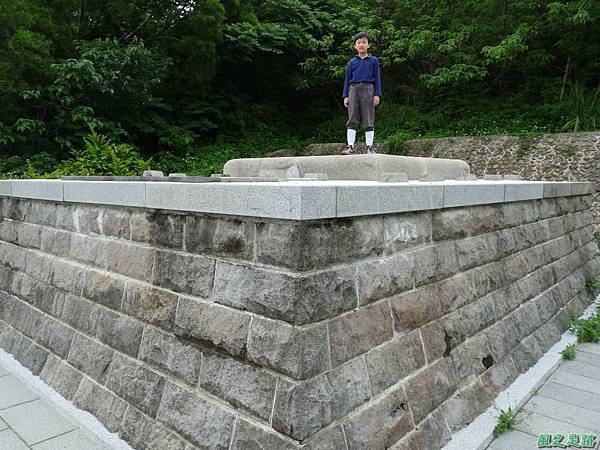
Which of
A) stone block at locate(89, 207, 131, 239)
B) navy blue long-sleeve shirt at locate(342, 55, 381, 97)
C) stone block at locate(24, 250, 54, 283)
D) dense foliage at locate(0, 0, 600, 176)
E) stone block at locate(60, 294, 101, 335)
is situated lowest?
stone block at locate(60, 294, 101, 335)

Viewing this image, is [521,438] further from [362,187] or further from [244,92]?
[244,92]

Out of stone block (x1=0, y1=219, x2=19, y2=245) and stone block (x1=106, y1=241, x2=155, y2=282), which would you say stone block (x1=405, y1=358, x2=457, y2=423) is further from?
stone block (x1=0, y1=219, x2=19, y2=245)

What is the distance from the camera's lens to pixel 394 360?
7.21ft

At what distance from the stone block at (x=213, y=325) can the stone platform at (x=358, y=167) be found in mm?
2496

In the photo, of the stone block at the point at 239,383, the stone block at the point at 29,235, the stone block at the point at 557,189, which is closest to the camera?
the stone block at the point at 239,383

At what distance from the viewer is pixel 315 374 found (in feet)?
5.78

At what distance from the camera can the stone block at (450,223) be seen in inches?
105

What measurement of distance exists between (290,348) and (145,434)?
1.15 metres

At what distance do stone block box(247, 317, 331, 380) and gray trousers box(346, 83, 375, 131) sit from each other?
4964 millimetres

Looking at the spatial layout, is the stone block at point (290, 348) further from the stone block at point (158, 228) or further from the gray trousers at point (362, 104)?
the gray trousers at point (362, 104)

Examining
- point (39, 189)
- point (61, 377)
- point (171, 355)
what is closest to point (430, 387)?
point (171, 355)

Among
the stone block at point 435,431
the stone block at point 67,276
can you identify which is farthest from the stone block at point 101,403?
the stone block at point 435,431

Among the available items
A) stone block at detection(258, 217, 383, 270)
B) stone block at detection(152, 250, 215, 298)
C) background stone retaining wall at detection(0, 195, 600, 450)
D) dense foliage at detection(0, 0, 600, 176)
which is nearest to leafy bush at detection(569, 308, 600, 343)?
background stone retaining wall at detection(0, 195, 600, 450)

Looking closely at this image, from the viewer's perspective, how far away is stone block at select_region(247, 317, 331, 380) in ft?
5.64
